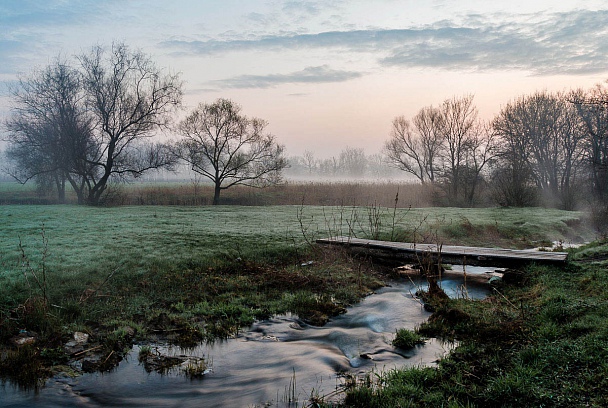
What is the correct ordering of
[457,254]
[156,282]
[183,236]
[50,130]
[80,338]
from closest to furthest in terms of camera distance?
[80,338] < [156,282] < [457,254] < [183,236] < [50,130]

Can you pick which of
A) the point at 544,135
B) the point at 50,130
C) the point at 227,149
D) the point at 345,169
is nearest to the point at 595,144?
the point at 544,135

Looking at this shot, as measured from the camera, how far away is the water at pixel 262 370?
536 centimetres

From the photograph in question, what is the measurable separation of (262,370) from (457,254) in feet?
20.9

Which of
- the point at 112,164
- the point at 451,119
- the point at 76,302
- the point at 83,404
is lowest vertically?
the point at 83,404

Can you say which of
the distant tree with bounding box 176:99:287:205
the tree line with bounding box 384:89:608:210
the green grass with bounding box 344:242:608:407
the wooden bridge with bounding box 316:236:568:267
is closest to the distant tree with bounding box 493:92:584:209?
the tree line with bounding box 384:89:608:210

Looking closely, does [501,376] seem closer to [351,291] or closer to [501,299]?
[501,299]

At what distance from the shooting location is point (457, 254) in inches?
417

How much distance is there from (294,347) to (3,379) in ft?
13.6

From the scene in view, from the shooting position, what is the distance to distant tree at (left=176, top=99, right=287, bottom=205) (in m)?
38.8

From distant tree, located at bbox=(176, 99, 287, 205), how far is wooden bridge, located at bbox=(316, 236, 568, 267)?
27.4m

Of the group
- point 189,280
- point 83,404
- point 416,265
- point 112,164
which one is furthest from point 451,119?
point 83,404

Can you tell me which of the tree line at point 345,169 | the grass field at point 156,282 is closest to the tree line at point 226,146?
the grass field at point 156,282

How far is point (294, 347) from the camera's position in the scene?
703cm

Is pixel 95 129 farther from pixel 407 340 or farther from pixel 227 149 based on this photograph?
pixel 407 340
